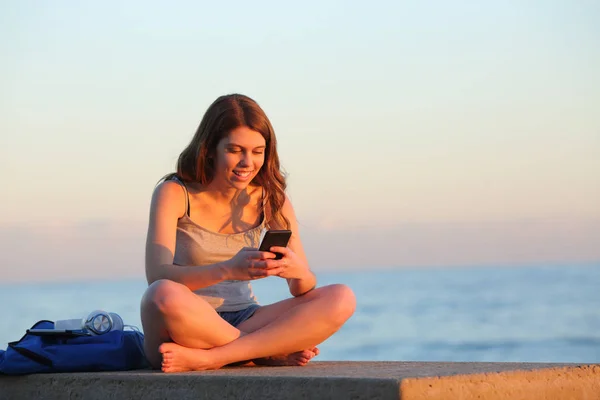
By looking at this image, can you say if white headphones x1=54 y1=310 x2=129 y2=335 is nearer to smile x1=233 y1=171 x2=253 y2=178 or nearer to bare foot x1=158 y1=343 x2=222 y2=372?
bare foot x1=158 y1=343 x2=222 y2=372

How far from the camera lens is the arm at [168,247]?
4.34m

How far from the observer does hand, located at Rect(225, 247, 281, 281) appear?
13.6 feet

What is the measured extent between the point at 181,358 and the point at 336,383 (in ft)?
2.88

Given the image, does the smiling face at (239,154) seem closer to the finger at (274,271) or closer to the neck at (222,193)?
the neck at (222,193)

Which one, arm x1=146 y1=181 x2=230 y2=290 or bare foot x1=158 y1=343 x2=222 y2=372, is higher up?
arm x1=146 y1=181 x2=230 y2=290

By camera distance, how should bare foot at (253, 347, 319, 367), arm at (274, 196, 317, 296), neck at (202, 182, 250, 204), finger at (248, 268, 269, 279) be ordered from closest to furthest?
finger at (248, 268, 269, 279)
arm at (274, 196, 317, 296)
bare foot at (253, 347, 319, 367)
neck at (202, 182, 250, 204)

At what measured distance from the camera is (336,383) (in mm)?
3668

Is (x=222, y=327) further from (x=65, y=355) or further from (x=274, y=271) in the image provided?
(x=65, y=355)

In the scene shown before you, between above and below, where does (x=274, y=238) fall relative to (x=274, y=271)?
A: above

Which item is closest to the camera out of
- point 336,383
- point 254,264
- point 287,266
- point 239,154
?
point 336,383

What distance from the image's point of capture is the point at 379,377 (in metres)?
3.62

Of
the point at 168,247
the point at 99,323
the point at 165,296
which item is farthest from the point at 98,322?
the point at 165,296

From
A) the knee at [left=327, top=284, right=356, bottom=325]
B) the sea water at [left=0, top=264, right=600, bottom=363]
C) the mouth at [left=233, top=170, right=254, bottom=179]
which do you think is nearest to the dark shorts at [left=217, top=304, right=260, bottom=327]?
the knee at [left=327, top=284, right=356, bottom=325]

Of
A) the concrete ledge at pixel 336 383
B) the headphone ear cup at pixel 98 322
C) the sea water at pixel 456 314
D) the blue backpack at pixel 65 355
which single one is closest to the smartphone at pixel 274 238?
the concrete ledge at pixel 336 383
